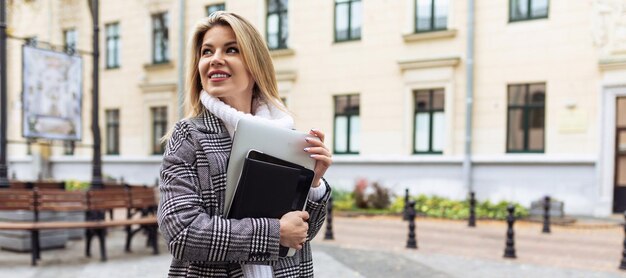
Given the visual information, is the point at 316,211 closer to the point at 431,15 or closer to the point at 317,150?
the point at 317,150

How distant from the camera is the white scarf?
151 centimetres

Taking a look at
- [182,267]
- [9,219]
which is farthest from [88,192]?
[182,267]

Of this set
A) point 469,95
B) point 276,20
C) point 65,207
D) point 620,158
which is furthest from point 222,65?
point 276,20

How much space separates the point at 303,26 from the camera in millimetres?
14719

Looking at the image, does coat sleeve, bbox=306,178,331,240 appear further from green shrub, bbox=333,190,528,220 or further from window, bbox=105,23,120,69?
window, bbox=105,23,120,69

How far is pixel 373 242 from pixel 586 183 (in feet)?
21.3

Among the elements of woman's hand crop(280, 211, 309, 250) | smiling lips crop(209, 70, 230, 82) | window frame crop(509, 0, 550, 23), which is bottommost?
woman's hand crop(280, 211, 309, 250)

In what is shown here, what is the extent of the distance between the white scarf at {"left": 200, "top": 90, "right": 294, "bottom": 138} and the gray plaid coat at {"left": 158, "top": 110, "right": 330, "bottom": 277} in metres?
0.04

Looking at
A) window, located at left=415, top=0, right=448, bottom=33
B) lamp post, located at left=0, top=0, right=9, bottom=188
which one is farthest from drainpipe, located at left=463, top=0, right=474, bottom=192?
lamp post, located at left=0, top=0, right=9, bottom=188

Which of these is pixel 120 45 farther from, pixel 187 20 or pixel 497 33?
pixel 497 33

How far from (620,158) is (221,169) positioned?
43.0ft

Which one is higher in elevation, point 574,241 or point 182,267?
point 182,267

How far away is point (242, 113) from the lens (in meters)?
1.53

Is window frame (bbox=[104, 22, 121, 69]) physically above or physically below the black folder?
above
